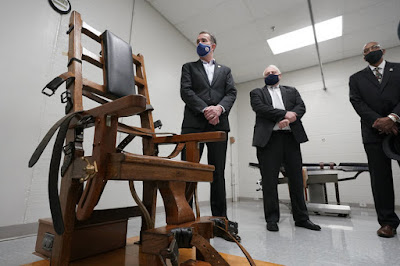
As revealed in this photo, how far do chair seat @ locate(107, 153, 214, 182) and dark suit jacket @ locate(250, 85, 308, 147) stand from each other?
1293 millimetres

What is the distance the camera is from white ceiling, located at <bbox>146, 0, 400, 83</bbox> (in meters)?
3.36

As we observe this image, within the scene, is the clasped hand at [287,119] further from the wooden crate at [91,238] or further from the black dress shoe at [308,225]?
the wooden crate at [91,238]

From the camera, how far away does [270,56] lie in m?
4.70

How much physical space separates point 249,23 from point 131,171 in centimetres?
378

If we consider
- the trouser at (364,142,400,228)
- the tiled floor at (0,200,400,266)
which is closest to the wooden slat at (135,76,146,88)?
the tiled floor at (0,200,400,266)

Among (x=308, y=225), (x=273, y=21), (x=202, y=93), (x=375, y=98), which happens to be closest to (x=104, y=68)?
(x=202, y=93)

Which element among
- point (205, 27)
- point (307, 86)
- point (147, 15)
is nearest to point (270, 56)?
point (307, 86)

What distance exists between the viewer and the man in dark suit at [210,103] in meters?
1.66

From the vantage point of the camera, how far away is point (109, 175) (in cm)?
70

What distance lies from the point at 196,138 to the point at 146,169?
45 cm

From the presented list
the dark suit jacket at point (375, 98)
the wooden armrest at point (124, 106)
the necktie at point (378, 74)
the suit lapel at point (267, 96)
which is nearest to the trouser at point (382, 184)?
the dark suit jacket at point (375, 98)

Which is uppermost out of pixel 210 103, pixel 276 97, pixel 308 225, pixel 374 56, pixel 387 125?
pixel 374 56

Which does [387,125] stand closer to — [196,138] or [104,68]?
[196,138]

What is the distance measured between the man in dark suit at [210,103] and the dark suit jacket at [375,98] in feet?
3.71
